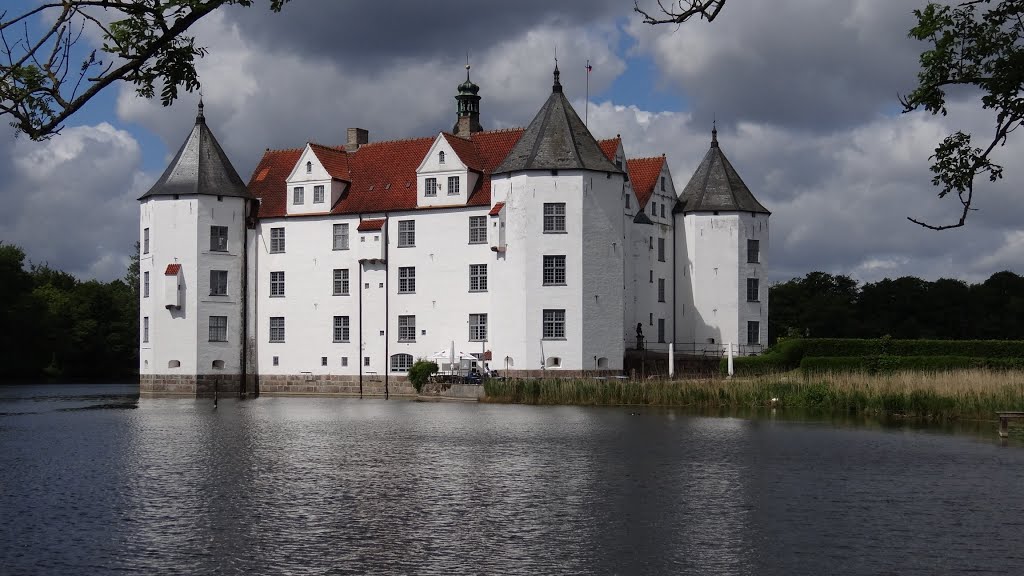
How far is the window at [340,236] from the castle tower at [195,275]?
4948mm

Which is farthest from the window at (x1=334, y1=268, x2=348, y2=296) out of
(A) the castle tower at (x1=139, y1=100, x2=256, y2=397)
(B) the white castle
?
(A) the castle tower at (x1=139, y1=100, x2=256, y2=397)

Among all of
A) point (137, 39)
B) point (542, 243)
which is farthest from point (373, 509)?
point (542, 243)

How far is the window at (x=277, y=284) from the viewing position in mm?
57469

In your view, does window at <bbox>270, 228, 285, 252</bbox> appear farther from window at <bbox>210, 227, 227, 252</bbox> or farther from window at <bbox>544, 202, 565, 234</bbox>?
window at <bbox>544, 202, 565, 234</bbox>

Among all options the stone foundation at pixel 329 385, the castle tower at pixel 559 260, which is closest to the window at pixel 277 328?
the stone foundation at pixel 329 385

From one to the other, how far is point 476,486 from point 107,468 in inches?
315

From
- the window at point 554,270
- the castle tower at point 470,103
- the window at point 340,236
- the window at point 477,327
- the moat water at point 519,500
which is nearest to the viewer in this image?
the moat water at point 519,500

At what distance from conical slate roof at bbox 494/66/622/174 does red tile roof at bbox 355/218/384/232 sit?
21.9ft

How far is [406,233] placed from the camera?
180 ft

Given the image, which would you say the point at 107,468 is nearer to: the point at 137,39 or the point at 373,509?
the point at 373,509

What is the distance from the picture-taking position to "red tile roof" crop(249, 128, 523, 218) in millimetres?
55125

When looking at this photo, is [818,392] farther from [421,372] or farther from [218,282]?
[218,282]

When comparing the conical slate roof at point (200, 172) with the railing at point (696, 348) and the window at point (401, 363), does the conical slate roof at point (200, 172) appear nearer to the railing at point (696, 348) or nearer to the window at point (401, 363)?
the window at point (401, 363)

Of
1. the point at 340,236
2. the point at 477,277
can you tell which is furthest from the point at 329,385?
the point at 477,277
